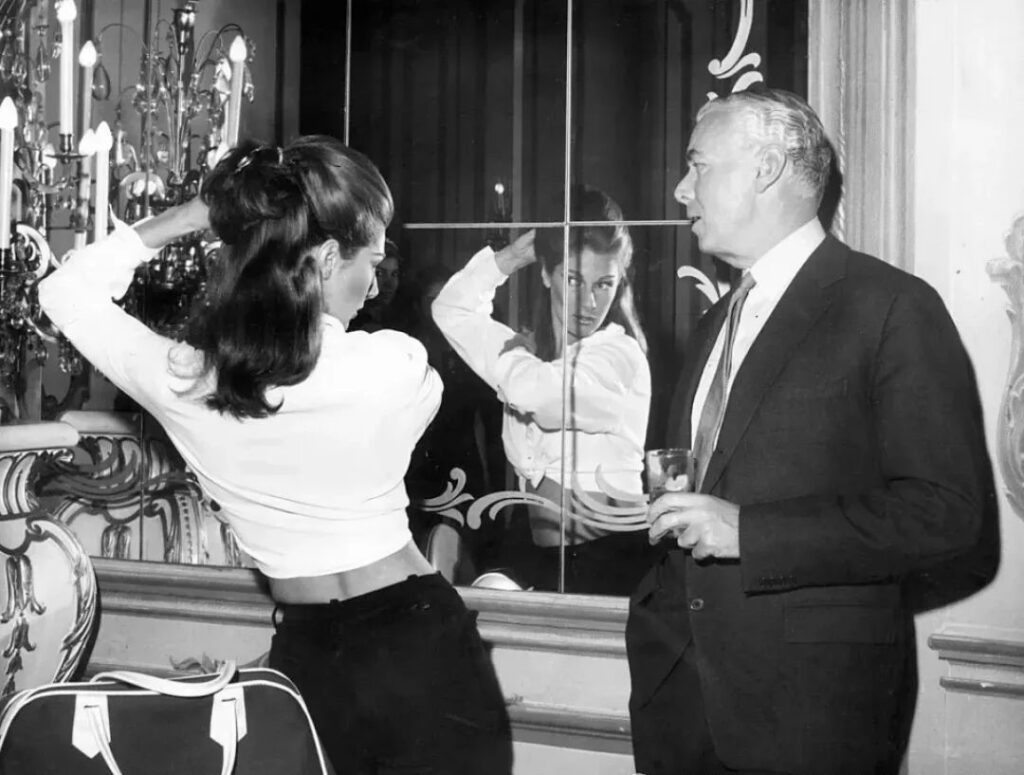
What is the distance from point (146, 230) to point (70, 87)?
0.49 meters

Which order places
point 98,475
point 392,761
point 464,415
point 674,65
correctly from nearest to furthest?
point 392,761, point 674,65, point 464,415, point 98,475

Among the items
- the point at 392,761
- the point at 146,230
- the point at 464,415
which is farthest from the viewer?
the point at 464,415

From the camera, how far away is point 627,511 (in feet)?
7.56

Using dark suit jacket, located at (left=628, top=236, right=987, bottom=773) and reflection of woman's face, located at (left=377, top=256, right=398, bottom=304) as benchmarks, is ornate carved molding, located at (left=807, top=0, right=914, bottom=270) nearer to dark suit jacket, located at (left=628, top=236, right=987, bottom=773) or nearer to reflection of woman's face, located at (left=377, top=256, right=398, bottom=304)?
dark suit jacket, located at (left=628, top=236, right=987, bottom=773)

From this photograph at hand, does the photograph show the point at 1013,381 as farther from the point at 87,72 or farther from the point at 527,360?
the point at 87,72

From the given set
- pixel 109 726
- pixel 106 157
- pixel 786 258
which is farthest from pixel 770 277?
pixel 106 157

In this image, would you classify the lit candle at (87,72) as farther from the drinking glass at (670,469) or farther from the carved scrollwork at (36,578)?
the drinking glass at (670,469)

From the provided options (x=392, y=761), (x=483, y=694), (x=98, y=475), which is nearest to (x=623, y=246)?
(x=483, y=694)

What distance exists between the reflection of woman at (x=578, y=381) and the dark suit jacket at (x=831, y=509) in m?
0.42

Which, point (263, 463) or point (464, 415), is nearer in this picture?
point (263, 463)

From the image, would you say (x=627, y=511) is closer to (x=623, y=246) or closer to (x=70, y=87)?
(x=623, y=246)

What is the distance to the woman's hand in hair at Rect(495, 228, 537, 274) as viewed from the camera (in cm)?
233

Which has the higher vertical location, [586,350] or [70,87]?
[70,87]

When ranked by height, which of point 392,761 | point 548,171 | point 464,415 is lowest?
point 392,761
